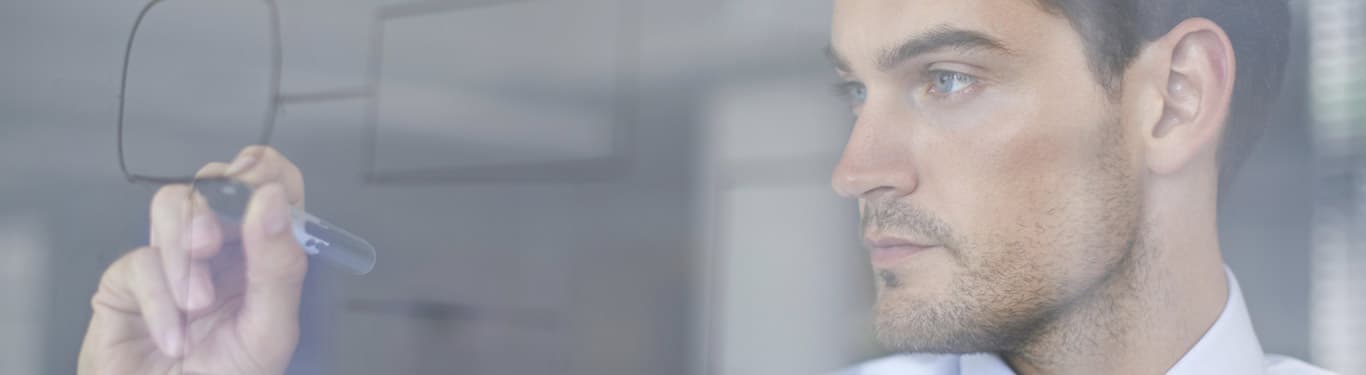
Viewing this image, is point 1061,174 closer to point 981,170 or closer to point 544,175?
point 981,170

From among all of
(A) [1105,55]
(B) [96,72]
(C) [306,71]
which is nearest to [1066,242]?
(A) [1105,55]

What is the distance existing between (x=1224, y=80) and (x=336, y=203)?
2.82 ft

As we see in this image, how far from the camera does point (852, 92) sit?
1020 millimetres

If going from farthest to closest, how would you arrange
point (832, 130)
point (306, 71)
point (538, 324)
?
point (306, 71) < point (538, 324) < point (832, 130)

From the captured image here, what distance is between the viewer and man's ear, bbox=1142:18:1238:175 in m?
0.87

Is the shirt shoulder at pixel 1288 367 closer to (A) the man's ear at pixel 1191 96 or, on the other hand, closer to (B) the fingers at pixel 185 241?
(A) the man's ear at pixel 1191 96

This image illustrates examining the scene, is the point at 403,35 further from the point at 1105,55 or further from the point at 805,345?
the point at 1105,55

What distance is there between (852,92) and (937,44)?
0.09m

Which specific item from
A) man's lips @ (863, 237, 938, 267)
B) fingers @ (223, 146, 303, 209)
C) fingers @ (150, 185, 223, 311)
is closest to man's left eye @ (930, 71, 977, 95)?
man's lips @ (863, 237, 938, 267)

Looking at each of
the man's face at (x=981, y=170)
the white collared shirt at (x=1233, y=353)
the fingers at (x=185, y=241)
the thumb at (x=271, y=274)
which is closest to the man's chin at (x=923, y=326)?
the man's face at (x=981, y=170)

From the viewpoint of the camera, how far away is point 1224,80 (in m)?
0.87

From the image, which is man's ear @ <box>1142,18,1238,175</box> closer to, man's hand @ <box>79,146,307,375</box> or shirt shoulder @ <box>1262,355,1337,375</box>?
shirt shoulder @ <box>1262,355,1337,375</box>

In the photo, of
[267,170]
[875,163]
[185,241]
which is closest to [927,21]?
[875,163]

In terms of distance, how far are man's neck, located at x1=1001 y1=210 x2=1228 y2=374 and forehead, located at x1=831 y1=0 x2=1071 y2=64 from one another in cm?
18
